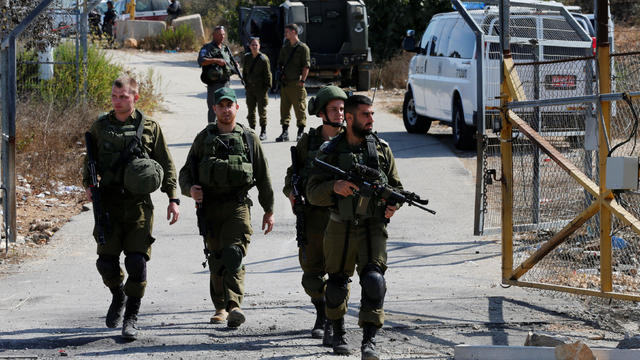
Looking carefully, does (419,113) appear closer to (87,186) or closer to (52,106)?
(52,106)

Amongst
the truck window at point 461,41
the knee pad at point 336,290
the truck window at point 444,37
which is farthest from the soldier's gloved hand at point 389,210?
the truck window at point 444,37

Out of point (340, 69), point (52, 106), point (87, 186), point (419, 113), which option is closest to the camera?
point (87, 186)

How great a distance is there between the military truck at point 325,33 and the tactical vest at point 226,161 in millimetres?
15510

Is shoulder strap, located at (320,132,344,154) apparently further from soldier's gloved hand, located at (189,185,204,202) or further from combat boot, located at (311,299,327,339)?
combat boot, located at (311,299,327,339)

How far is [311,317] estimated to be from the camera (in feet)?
21.8

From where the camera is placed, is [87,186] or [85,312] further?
[85,312]

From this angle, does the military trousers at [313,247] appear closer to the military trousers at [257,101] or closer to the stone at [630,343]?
the stone at [630,343]

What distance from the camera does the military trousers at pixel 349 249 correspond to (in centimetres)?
547

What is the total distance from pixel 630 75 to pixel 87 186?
377 cm

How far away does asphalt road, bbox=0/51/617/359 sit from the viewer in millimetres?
5832

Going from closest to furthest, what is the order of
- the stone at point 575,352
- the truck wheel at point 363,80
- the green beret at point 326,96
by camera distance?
the stone at point 575,352 < the green beret at point 326,96 < the truck wheel at point 363,80

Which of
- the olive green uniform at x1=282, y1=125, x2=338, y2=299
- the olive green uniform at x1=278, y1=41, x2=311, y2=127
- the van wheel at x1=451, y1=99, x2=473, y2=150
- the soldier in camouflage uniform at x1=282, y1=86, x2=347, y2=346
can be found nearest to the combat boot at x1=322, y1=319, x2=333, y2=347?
the soldier in camouflage uniform at x1=282, y1=86, x2=347, y2=346

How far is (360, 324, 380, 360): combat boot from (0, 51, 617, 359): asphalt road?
0.26m

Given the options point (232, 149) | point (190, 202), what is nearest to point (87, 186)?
point (232, 149)
